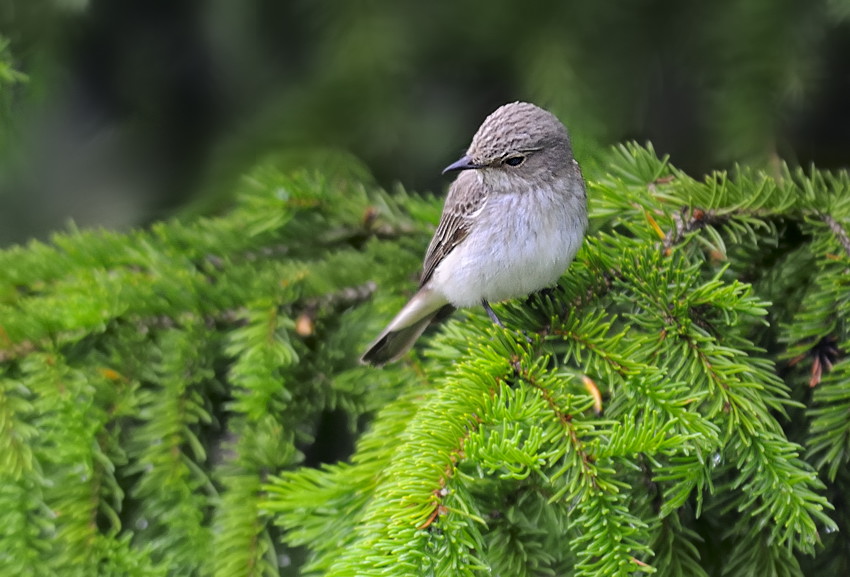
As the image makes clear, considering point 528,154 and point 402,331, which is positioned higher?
point 528,154

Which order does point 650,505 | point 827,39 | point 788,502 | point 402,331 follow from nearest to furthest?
point 788,502 < point 650,505 < point 402,331 < point 827,39

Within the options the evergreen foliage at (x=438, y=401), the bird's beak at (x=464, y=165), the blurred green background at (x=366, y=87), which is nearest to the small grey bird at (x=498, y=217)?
the bird's beak at (x=464, y=165)

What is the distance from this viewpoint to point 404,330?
2678 millimetres

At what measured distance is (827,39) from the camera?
3279 mm

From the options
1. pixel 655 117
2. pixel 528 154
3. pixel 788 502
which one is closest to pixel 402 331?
pixel 528 154

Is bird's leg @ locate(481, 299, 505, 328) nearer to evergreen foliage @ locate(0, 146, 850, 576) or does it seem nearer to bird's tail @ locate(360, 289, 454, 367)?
evergreen foliage @ locate(0, 146, 850, 576)

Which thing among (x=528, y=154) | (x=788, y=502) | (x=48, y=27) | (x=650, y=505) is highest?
(x=48, y=27)

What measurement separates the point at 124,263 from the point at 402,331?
1.01m

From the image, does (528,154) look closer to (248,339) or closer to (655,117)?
(248,339)

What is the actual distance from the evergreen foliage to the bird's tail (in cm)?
5

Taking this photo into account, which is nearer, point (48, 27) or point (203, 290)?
point (203, 290)

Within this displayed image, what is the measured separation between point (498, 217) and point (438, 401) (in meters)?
1.02

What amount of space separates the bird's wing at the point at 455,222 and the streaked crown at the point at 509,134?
5.8 inches

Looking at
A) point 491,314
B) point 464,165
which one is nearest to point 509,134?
point 464,165
